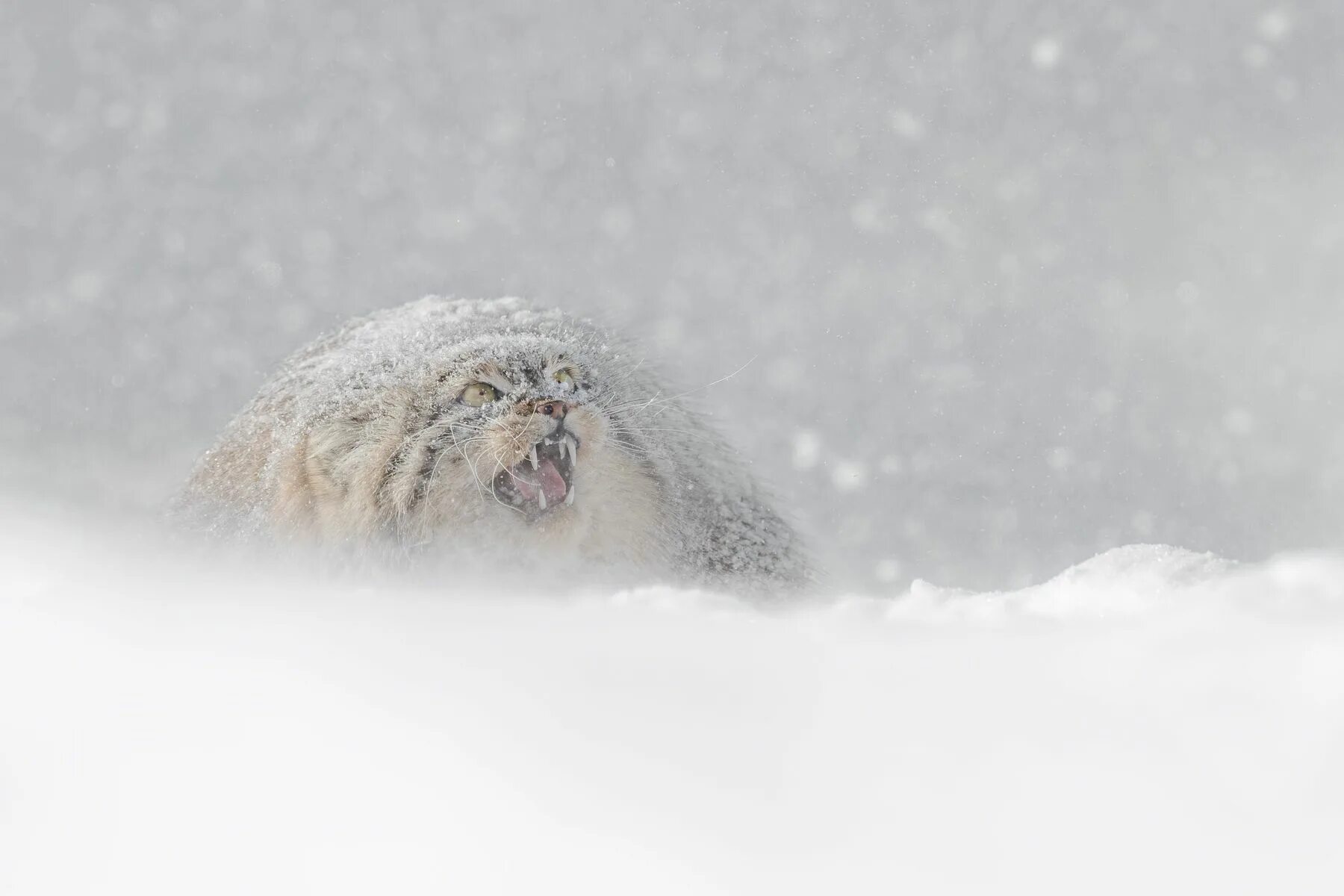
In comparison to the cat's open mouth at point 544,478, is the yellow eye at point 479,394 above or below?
above

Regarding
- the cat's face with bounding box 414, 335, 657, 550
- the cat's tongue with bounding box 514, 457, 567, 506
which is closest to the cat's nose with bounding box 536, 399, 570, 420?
the cat's face with bounding box 414, 335, 657, 550

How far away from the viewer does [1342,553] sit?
283cm

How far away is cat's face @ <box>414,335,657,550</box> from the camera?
12.0 ft

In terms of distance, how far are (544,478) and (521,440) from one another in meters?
0.16

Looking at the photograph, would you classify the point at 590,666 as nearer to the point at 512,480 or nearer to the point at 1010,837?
the point at 1010,837

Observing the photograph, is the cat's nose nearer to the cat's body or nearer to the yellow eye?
the cat's body

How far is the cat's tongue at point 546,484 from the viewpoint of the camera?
12.2 ft

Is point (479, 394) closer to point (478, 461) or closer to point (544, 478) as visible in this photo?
point (478, 461)

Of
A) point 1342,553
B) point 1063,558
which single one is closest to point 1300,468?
point 1063,558

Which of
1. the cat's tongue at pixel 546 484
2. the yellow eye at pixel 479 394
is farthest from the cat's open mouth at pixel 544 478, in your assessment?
the yellow eye at pixel 479 394

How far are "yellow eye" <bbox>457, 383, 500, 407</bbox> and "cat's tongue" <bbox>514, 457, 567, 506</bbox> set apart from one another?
244 mm

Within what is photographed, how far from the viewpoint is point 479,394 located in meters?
3.76

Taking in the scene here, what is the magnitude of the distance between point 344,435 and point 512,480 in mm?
563

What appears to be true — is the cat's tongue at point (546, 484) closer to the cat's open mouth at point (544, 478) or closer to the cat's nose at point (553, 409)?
the cat's open mouth at point (544, 478)
